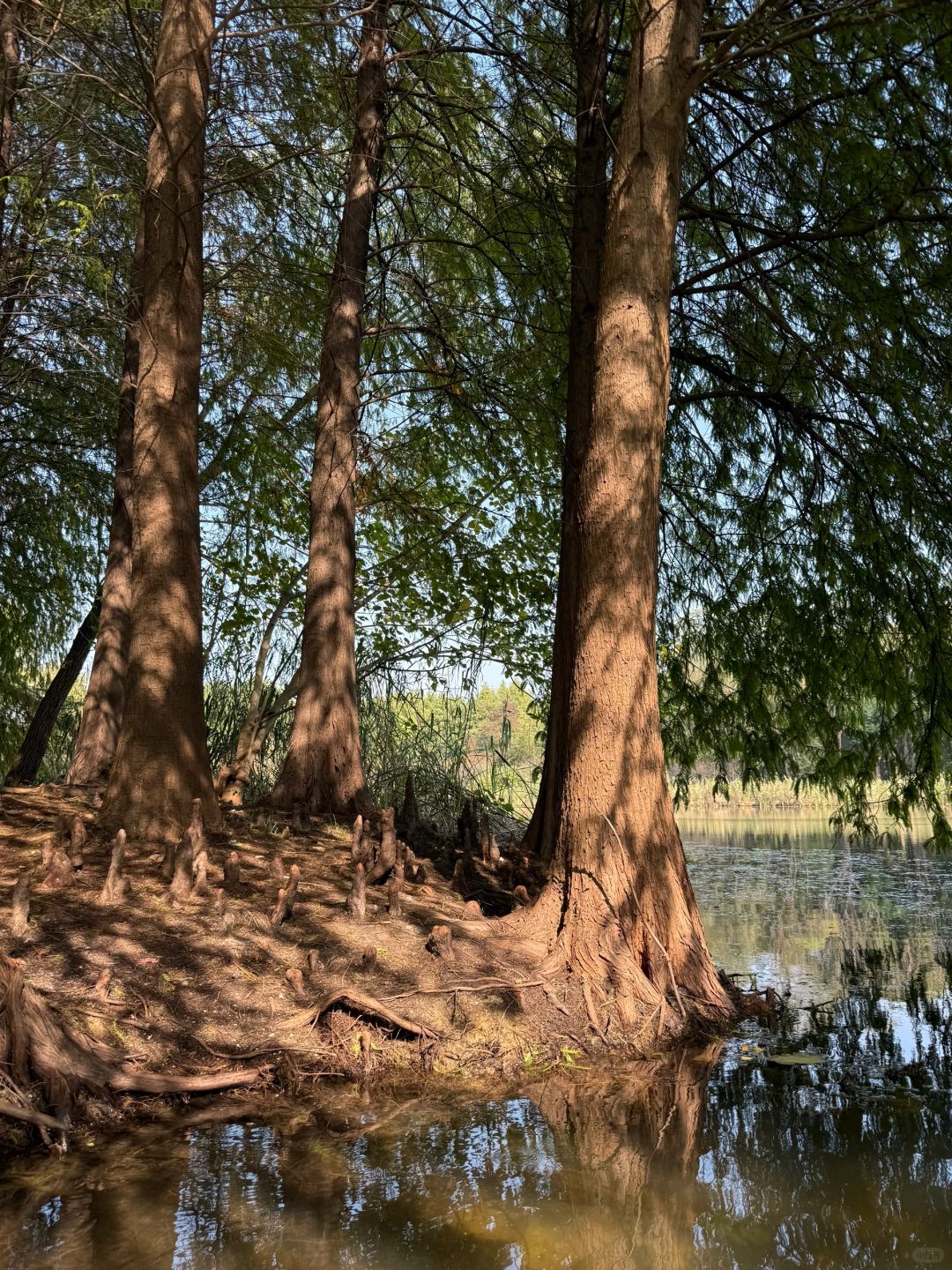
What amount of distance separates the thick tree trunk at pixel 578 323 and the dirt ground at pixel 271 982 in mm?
1789

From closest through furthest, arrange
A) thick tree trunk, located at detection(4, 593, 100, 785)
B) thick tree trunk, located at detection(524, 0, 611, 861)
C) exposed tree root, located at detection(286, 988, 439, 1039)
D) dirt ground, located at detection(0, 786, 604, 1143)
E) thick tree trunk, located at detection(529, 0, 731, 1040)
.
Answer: dirt ground, located at detection(0, 786, 604, 1143), exposed tree root, located at detection(286, 988, 439, 1039), thick tree trunk, located at detection(529, 0, 731, 1040), thick tree trunk, located at detection(524, 0, 611, 861), thick tree trunk, located at detection(4, 593, 100, 785)

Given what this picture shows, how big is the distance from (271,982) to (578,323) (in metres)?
5.23

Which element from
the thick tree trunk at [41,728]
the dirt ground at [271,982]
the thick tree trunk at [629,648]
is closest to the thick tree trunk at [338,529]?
the dirt ground at [271,982]

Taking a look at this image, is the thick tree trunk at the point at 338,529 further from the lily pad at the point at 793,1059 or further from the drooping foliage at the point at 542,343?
the lily pad at the point at 793,1059

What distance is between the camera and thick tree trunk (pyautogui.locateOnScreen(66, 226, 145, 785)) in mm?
9031

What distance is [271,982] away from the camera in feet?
15.6

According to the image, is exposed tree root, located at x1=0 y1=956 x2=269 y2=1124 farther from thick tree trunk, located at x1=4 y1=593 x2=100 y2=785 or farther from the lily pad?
thick tree trunk, located at x1=4 y1=593 x2=100 y2=785

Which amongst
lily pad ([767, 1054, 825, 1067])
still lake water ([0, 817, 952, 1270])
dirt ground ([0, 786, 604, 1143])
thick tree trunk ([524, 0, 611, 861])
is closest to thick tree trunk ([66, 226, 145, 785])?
dirt ground ([0, 786, 604, 1143])

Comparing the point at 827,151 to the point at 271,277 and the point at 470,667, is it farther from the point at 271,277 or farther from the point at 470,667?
the point at 470,667

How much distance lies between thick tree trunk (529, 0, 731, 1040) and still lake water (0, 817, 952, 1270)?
523mm

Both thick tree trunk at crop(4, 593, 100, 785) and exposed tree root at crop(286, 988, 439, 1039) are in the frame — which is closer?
exposed tree root at crop(286, 988, 439, 1039)

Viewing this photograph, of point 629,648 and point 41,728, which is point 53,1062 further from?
point 41,728

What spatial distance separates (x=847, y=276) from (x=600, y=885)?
5.08 metres


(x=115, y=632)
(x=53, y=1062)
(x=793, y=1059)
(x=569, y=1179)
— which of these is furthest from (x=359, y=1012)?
(x=115, y=632)
